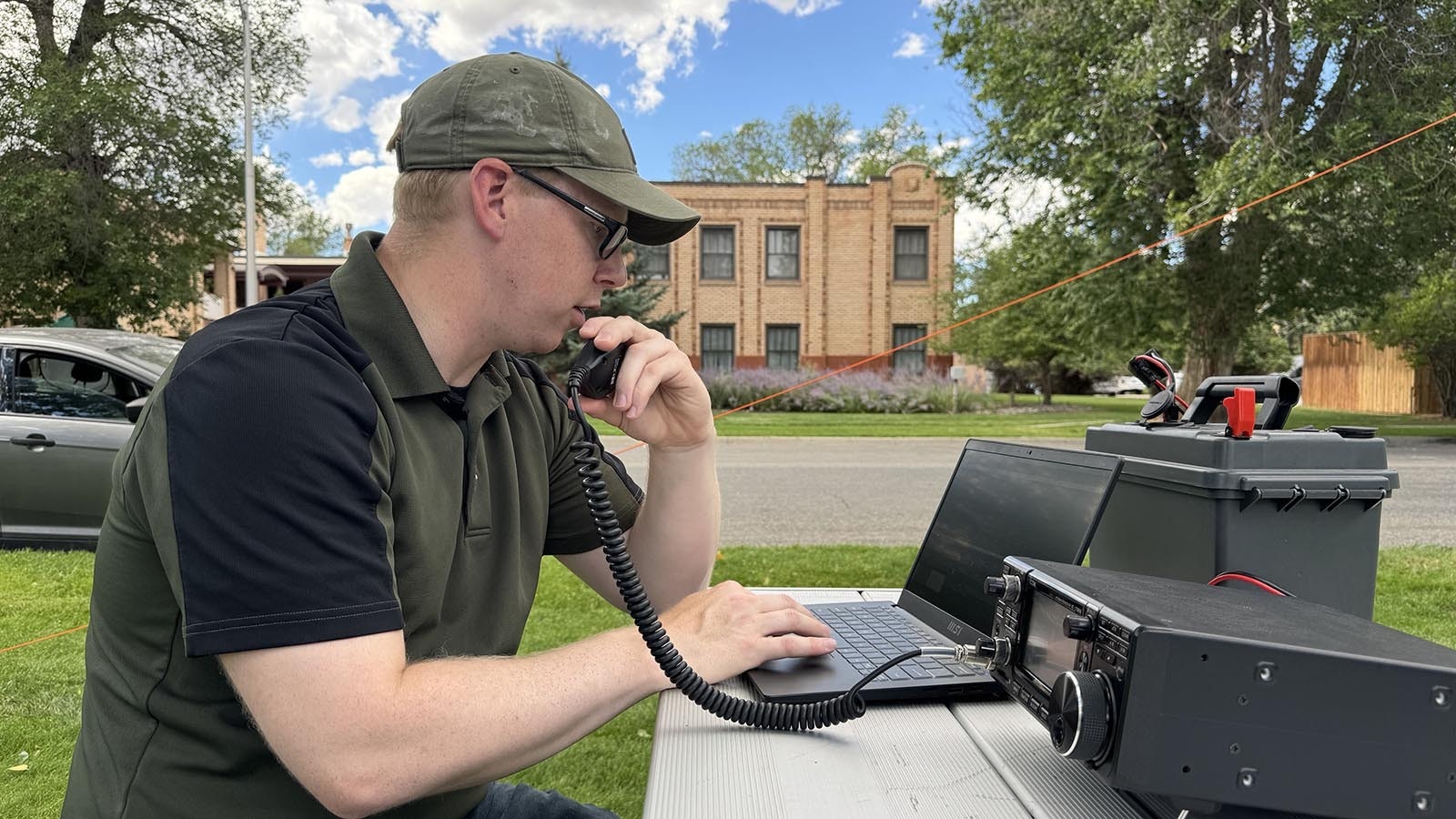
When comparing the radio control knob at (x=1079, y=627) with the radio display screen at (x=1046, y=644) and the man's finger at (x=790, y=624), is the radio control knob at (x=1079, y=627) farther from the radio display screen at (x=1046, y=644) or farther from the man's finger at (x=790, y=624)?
the man's finger at (x=790, y=624)

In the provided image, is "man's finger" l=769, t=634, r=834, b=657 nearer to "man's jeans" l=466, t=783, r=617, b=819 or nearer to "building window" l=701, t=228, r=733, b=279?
"man's jeans" l=466, t=783, r=617, b=819

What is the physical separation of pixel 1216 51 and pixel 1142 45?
157 centimetres

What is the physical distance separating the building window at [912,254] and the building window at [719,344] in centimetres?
609

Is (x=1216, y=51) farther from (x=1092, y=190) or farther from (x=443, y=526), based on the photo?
(x=443, y=526)

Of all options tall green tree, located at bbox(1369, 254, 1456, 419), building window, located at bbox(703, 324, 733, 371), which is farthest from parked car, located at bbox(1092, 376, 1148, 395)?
building window, located at bbox(703, 324, 733, 371)

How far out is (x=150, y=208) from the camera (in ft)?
59.7

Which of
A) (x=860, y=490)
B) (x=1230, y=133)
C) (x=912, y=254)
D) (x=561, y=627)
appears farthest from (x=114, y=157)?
(x=912, y=254)

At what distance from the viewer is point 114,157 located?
1766 centimetres

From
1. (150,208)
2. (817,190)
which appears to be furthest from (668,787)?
(817,190)

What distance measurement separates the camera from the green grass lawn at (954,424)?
60.5 ft

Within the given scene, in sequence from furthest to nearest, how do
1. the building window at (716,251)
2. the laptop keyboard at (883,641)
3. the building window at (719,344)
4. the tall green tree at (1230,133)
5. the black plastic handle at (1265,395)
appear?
the building window at (719,344) → the building window at (716,251) → the tall green tree at (1230,133) → the black plastic handle at (1265,395) → the laptop keyboard at (883,641)

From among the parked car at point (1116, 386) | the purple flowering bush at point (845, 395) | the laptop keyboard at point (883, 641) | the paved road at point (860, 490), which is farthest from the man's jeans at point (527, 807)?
the parked car at point (1116, 386)

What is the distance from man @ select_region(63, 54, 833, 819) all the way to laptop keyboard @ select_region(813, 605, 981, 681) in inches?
5.3

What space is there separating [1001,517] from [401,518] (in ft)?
3.38
